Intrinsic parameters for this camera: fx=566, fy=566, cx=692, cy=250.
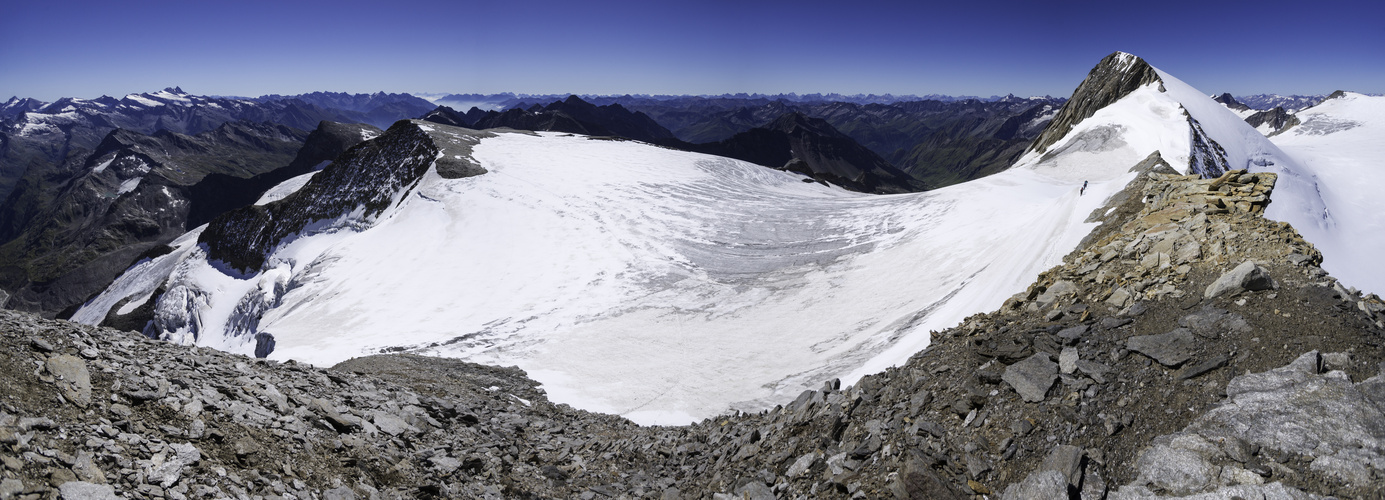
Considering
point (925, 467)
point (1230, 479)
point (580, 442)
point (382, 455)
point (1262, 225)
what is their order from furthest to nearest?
point (580, 442)
point (1262, 225)
point (382, 455)
point (925, 467)
point (1230, 479)

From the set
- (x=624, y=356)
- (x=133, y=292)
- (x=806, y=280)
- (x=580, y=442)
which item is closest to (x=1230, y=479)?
(x=580, y=442)

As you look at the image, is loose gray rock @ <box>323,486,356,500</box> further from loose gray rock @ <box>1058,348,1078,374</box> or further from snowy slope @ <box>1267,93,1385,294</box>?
snowy slope @ <box>1267,93,1385,294</box>

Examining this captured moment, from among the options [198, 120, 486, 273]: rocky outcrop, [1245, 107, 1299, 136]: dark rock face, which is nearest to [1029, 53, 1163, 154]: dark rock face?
[198, 120, 486, 273]: rocky outcrop

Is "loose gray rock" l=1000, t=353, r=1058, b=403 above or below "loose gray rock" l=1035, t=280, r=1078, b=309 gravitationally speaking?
below

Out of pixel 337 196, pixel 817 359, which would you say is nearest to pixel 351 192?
pixel 337 196

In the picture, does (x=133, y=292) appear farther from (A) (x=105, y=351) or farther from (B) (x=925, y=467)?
(B) (x=925, y=467)

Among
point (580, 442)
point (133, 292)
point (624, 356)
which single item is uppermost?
point (580, 442)

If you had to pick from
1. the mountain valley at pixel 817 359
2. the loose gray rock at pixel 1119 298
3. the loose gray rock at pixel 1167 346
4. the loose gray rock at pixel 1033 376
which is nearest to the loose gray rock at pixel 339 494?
the mountain valley at pixel 817 359
